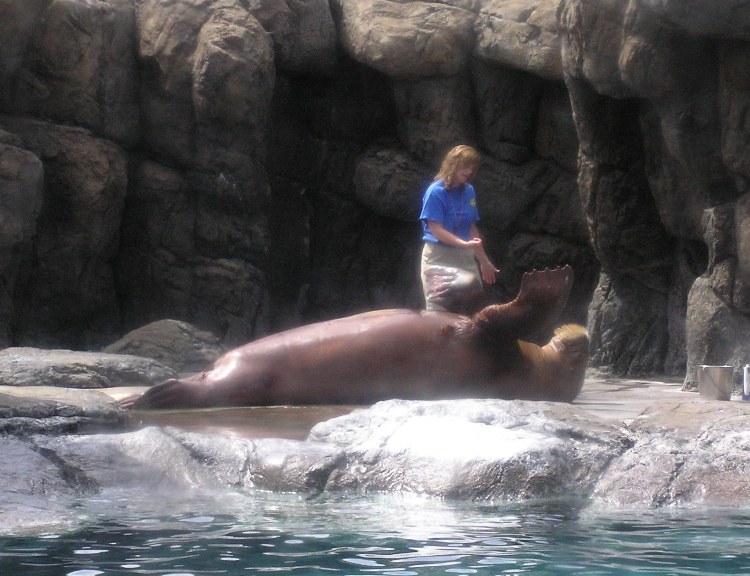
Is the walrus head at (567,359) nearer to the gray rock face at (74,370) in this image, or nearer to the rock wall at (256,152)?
the gray rock face at (74,370)

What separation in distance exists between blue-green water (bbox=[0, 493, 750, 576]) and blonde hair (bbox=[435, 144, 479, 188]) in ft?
9.49

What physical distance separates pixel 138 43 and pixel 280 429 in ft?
28.4

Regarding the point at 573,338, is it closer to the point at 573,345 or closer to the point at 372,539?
the point at 573,345

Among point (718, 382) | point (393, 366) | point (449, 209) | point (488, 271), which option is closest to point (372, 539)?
point (393, 366)

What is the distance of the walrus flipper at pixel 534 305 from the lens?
5.52 meters

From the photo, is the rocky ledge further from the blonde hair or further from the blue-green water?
the blonde hair

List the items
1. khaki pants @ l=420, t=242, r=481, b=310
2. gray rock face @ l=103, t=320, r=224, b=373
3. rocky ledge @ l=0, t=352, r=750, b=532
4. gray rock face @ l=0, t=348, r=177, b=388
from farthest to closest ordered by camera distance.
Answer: gray rock face @ l=103, t=320, r=224, b=373 → gray rock face @ l=0, t=348, r=177, b=388 → khaki pants @ l=420, t=242, r=481, b=310 → rocky ledge @ l=0, t=352, r=750, b=532

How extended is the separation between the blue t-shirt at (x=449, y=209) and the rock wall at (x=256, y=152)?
5.04 m

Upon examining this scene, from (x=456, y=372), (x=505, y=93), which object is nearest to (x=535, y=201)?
(x=505, y=93)

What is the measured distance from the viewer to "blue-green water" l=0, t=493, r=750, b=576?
2963 millimetres

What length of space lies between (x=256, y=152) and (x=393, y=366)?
23.2ft

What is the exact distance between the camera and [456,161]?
651cm

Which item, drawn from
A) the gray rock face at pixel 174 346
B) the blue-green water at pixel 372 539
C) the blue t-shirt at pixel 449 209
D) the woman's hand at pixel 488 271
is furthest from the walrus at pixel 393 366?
the gray rock face at pixel 174 346

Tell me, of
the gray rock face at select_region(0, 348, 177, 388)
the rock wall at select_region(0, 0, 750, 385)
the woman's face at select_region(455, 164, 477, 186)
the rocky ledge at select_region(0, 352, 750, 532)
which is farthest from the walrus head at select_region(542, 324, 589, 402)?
→ the rock wall at select_region(0, 0, 750, 385)
